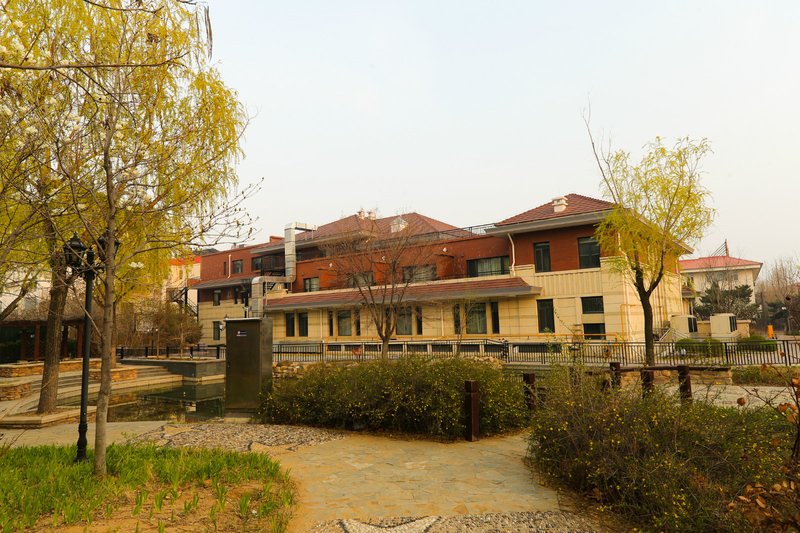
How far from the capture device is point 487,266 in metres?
31.5

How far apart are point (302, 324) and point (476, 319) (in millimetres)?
14459

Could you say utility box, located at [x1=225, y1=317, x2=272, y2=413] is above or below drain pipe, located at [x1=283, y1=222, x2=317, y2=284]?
below

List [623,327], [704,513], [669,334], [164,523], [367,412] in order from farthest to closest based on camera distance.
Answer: [669,334] → [623,327] → [367,412] → [164,523] → [704,513]

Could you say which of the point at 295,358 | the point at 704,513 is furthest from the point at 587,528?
the point at 295,358

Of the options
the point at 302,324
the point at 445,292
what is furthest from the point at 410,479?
the point at 302,324

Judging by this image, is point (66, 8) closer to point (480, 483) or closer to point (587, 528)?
point (480, 483)

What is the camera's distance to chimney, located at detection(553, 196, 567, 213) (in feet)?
92.4

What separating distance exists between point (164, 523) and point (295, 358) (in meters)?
24.3

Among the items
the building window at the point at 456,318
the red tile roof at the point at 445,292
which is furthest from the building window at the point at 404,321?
the building window at the point at 456,318

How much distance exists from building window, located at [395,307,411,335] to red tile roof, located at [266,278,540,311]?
6.84 ft

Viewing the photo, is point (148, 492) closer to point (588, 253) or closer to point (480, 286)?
point (480, 286)

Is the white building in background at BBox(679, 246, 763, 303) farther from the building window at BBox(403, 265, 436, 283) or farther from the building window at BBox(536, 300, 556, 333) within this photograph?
the building window at BBox(403, 265, 436, 283)

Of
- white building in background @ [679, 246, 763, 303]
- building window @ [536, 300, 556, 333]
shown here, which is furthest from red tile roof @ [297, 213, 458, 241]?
white building in background @ [679, 246, 763, 303]

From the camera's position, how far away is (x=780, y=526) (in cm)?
340
